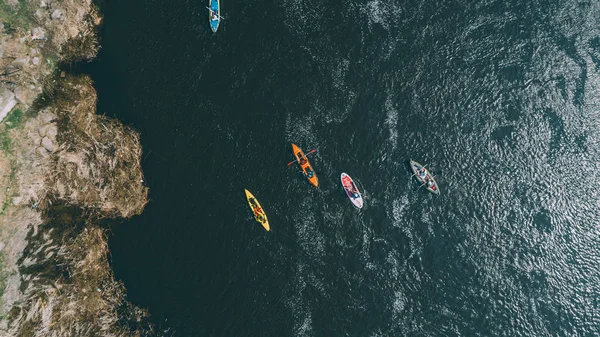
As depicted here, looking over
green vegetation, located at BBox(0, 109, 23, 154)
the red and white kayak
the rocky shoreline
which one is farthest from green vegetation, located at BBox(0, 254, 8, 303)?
the red and white kayak

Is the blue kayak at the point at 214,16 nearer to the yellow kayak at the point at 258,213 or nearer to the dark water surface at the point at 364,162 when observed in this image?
the dark water surface at the point at 364,162

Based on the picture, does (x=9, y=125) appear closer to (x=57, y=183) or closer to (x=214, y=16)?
(x=57, y=183)

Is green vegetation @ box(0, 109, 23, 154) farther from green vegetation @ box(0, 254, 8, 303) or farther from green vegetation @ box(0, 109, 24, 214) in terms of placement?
green vegetation @ box(0, 254, 8, 303)

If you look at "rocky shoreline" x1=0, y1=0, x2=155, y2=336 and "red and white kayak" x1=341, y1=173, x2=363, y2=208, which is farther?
"red and white kayak" x1=341, y1=173, x2=363, y2=208

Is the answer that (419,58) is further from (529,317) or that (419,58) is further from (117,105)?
(117,105)

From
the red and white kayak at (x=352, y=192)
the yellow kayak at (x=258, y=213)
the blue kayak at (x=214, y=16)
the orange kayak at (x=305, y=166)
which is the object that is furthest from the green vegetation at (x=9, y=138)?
the red and white kayak at (x=352, y=192)

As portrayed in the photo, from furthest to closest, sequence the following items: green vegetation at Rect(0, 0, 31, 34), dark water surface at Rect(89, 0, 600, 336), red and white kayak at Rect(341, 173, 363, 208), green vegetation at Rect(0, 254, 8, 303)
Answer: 1. red and white kayak at Rect(341, 173, 363, 208)
2. dark water surface at Rect(89, 0, 600, 336)
3. green vegetation at Rect(0, 0, 31, 34)
4. green vegetation at Rect(0, 254, 8, 303)

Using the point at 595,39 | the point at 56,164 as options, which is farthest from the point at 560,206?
the point at 56,164
